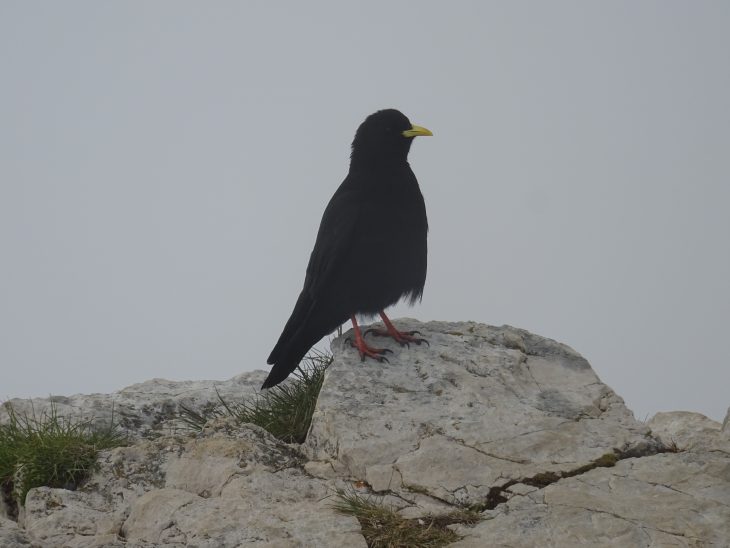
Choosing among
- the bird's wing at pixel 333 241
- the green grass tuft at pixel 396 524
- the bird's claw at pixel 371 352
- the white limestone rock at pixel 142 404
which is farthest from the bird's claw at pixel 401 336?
the green grass tuft at pixel 396 524

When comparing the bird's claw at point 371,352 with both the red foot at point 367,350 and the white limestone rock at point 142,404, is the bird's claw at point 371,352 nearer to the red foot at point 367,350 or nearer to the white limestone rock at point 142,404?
the red foot at point 367,350

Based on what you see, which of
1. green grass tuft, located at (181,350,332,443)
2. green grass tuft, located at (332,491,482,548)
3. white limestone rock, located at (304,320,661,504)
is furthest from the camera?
green grass tuft, located at (181,350,332,443)

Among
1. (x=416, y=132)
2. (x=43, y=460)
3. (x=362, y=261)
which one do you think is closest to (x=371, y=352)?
(x=362, y=261)

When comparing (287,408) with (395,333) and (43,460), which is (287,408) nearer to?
(395,333)

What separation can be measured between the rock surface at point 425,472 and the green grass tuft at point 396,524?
0.08 meters

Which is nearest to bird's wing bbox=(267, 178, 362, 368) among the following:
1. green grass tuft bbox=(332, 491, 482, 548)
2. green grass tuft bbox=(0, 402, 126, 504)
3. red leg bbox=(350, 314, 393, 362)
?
red leg bbox=(350, 314, 393, 362)

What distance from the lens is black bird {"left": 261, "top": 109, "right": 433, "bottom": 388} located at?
6.16 meters

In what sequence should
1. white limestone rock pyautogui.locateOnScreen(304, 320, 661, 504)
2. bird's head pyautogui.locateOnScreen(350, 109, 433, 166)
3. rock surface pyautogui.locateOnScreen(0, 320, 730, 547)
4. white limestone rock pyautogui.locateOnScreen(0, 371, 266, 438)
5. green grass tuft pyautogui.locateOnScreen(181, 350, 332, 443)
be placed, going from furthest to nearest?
bird's head pyautogui.locateOnScreen(350, 109, 433, 166) → white limestone rock pyautogui.locateOnScreen(0, 371, 266, 438) → green grass tuft pyautogui.locateOnScreen(181, 350, 332, 443) → white limestone rock pyautogui.locateOnScreen(304, 320, 661, 504) → rock surface pyautogui.locateOnScreen(0, 320, 730, 547)

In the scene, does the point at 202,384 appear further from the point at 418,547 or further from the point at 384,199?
the point at 418,547

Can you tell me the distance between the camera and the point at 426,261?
6715mm

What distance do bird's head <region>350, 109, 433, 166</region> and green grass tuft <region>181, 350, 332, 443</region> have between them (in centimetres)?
178

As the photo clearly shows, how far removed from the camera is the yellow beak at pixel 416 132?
6.73 m

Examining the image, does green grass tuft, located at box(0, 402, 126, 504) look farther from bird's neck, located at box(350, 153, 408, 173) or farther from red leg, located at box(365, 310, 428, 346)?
bird's neck, located at box(350, 153, 408, 173)

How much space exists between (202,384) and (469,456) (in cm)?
350
